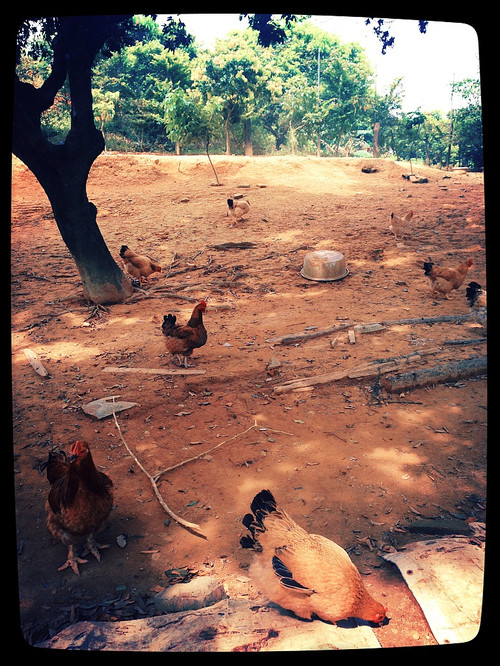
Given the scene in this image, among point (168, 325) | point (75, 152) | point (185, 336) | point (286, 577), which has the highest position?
point (75, 152)

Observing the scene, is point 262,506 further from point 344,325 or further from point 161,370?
point 344,325

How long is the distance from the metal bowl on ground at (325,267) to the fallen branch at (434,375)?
3.84 meters

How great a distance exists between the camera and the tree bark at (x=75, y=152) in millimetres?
5375

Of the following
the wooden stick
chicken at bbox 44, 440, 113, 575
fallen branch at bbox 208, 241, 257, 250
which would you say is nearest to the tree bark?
the wooden stick

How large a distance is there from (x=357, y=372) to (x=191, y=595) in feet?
11.0

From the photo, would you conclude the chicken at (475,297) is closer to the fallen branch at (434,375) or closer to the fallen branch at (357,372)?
the fallen branch at (434,375)

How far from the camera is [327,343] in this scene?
6.00 m

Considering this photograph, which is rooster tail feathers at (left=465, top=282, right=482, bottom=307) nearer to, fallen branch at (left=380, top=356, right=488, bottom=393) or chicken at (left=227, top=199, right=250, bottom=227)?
fallen branch at (left=380, top=356, right=488, bottom=393)

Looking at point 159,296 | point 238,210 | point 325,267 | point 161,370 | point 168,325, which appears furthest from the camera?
point 238,210

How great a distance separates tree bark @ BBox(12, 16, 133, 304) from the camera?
538cm

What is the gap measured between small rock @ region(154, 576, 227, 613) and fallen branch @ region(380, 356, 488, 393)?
3.03m

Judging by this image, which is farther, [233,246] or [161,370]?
[233,246]

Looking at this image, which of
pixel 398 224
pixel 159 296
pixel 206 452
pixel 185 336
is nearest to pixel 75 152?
pixel 159 296

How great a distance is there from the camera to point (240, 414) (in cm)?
450
